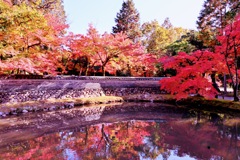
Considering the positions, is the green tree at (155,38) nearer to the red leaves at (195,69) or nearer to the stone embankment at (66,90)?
the stone embankment at (66,90)

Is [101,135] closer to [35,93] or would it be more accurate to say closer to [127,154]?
[127,154]

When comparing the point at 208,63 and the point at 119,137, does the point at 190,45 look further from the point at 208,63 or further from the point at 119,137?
the point at 119,137

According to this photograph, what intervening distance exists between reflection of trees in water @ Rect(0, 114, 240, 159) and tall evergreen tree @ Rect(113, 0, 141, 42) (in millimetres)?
24893

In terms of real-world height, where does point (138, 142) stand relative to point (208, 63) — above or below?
below

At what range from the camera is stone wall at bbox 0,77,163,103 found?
1495 cm

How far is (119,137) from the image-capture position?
356 inches

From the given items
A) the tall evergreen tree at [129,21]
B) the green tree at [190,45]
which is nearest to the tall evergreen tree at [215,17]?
the green tree at [190,45]

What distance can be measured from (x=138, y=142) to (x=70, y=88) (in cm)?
1134

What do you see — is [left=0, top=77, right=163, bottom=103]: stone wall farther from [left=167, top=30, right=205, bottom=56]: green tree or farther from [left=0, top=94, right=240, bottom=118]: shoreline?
[left=167, top=30, right=205, bottom=56]: green tree

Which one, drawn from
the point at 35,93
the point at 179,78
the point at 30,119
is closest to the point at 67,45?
the point at 35,93

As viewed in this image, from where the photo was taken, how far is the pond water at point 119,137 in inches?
274

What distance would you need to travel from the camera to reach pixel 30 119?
11945 millimetres

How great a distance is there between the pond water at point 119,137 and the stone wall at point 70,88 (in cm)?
291

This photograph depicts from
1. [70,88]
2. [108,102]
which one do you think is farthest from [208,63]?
[70,88]
